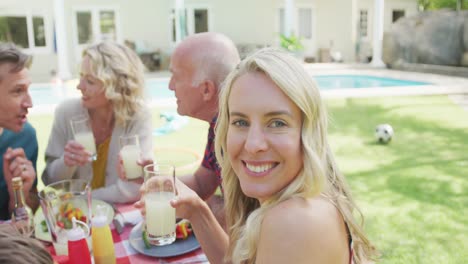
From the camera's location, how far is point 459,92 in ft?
35.1

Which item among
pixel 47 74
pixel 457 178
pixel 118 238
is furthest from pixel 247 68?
pixel 47 74

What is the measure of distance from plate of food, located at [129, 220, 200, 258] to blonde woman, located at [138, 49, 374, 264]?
42 centimetres

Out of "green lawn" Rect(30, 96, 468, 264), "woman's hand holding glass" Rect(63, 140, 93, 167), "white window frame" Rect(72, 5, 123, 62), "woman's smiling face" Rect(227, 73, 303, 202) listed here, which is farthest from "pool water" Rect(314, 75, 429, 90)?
"woman's smiling face" Rect(227, 73, 303, 202)

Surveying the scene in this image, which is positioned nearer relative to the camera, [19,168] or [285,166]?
[285,166]

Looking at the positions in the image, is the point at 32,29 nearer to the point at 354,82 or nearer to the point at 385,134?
the point at 354,82

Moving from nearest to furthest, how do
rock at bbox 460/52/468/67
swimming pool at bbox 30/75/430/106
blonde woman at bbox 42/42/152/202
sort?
1. blonde woman at bbox 42/42/152/202
2. swimming pool at bbox 30/75/430/106
3. rock at bbox 460/52/468/67

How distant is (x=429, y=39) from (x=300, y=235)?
1750cm

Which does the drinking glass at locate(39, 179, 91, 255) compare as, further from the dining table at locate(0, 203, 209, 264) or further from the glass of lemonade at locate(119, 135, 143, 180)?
the glass of lemonade at locate(119, 135, 143, 180)

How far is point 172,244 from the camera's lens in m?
1.84

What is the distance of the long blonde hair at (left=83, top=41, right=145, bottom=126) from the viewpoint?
2.84m

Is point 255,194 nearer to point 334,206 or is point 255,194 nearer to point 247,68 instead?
point 334,206

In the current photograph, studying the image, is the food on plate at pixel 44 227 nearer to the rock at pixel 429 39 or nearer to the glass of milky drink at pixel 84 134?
the glass of milky drink at pixel 84 134

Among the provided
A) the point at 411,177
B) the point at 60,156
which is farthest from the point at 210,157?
the point at 411,177

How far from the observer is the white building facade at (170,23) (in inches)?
679
